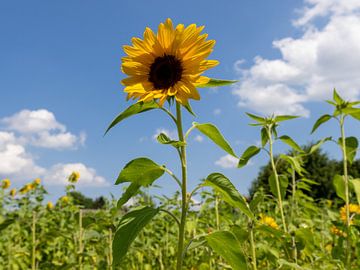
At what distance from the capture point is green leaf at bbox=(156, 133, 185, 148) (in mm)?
1228

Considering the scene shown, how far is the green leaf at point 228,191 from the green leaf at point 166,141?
15cm

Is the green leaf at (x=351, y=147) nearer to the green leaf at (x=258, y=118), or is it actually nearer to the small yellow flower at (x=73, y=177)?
the green leaf at (x=258, y=118)

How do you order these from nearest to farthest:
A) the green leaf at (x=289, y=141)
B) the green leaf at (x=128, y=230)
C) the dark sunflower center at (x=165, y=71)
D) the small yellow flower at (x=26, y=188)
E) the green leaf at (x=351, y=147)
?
the green leaf at (x=128, y=230), the dark sunflower center at (x=165, y=71), the green leaf at (x=289, y=141), the green leaf at (x=351, y=147), the small yellow flower at (x=26, y=188)

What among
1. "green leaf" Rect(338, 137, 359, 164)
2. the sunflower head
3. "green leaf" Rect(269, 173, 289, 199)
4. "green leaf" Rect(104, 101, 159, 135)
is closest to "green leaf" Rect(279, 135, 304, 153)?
"green leaf" Rect(269, 173, 289, 199)

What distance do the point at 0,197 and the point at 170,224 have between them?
2.76 metres

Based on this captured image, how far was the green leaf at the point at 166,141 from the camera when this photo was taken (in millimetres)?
1228

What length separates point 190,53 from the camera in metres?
1.43

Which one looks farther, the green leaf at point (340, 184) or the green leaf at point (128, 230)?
the green leaf at point (340, 184)

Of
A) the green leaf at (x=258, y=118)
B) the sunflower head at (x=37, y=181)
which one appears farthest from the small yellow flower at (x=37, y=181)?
the green leaf at (x=258, y=118)

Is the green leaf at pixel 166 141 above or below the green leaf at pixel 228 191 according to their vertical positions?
above

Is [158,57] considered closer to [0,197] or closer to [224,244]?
[224,244]

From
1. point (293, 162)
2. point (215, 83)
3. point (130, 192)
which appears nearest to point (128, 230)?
point (130, 192)

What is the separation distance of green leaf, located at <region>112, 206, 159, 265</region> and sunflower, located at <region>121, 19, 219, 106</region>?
1.15ft

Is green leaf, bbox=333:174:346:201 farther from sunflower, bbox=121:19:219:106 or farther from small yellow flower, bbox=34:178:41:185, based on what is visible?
small yellow flower, bbox=34:178:41:185
